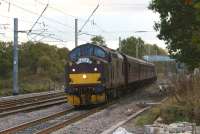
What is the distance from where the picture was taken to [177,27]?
37812 mm

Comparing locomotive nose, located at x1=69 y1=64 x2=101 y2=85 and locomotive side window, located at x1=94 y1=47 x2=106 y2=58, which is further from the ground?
locomotive side window, located at x1=94 y1=47 x2=106 y2=58

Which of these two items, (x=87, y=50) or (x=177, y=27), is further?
(x=177, y=27)

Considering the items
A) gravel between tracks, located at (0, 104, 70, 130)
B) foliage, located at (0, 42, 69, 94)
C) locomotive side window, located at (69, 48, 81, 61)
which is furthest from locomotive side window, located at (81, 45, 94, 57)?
foliage, located at (0, 42, 69, 94)

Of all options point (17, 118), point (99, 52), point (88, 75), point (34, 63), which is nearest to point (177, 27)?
point (99, 52)

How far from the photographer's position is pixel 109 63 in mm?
30500

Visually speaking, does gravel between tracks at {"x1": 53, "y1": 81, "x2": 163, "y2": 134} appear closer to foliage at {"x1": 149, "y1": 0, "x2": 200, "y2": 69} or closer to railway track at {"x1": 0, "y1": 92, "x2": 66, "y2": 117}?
railway track at {"x1": 0, "y1": 92, "x2": 66, "y2": 117}

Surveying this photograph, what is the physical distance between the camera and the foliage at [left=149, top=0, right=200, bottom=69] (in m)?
36.4

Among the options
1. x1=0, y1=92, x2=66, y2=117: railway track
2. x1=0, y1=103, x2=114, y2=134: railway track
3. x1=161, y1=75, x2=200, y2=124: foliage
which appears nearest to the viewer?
x1=161, y1=75, x2=200, y2=124: foliage

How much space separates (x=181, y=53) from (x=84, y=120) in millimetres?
16830

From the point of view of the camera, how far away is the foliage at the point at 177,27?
36.4 m

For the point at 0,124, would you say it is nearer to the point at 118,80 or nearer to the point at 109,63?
the point at 109,63

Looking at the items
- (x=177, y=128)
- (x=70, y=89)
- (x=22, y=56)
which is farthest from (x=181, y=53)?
(x=22, y=56)

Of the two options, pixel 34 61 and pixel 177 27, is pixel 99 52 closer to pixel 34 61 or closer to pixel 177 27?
pixel 177 27

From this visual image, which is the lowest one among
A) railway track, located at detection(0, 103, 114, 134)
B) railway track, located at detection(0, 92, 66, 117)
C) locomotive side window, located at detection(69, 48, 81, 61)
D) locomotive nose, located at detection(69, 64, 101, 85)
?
railway track, located at detection(0, 103, 114, 134)
